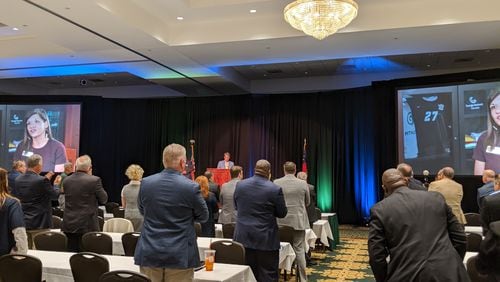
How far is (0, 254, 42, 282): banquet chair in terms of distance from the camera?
10.7 feet

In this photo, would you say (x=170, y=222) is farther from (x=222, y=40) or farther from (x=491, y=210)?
(x=222, y=40)

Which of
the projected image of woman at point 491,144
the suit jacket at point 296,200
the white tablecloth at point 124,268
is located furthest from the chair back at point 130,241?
the projected image of woman at point 491,144

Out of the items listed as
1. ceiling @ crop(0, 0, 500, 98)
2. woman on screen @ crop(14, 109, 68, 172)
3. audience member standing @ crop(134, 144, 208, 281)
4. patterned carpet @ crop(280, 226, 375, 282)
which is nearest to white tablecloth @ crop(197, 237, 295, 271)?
patterned carpet @ crop(280, 226, 375, 282)

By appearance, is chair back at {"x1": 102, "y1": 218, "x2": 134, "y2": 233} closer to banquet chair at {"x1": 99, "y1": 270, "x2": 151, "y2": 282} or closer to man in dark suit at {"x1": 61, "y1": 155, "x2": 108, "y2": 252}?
man in dark suit at {"x1": 61, "y1": 155, "x2": 108, "y2": 252}

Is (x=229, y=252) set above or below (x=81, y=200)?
below

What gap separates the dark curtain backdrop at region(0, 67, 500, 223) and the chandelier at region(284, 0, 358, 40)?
5165 mm

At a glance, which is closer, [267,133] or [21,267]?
[21,267]

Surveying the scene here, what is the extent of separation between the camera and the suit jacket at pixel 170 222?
2.95 metres

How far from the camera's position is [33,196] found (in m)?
5.14

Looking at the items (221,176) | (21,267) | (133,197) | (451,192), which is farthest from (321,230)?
(21,267)

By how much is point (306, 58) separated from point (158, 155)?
631 centimetres

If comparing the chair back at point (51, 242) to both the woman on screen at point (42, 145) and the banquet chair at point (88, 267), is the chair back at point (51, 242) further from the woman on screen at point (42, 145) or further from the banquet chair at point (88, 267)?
the woman on screen at point (42, 145)

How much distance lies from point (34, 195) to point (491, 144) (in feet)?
26.3

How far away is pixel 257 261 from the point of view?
4.46m
